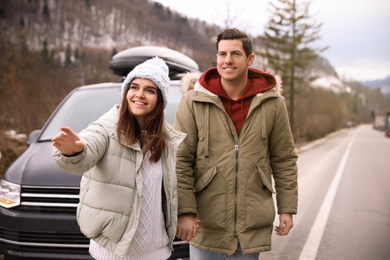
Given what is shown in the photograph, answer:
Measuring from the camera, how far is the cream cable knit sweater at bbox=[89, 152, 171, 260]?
1.86m

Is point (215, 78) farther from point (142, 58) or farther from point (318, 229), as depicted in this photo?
point (318, 229)

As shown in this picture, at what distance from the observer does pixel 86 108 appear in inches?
167

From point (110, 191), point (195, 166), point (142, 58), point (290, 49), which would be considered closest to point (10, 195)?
point (110, 191)

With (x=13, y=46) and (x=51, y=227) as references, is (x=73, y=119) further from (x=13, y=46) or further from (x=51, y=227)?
(x=13, y=46)

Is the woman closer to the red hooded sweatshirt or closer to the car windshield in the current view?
the red hooded sweatshirt

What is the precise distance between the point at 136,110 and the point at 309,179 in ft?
28.0

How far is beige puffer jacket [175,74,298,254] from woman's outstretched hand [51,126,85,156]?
2.47 ft

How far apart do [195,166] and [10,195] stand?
1939 millimetres

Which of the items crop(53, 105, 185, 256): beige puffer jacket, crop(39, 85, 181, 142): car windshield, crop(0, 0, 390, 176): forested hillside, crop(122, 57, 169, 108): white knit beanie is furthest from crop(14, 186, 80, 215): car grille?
crop(0, 0, 390, 176): forested hillside

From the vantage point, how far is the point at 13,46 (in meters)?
21.5

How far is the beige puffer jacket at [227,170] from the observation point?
6.91 feet

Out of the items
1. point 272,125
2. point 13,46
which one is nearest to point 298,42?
point 13,46

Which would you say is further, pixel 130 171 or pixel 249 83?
pixel 249 83

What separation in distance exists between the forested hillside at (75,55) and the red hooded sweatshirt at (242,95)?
6668mm
